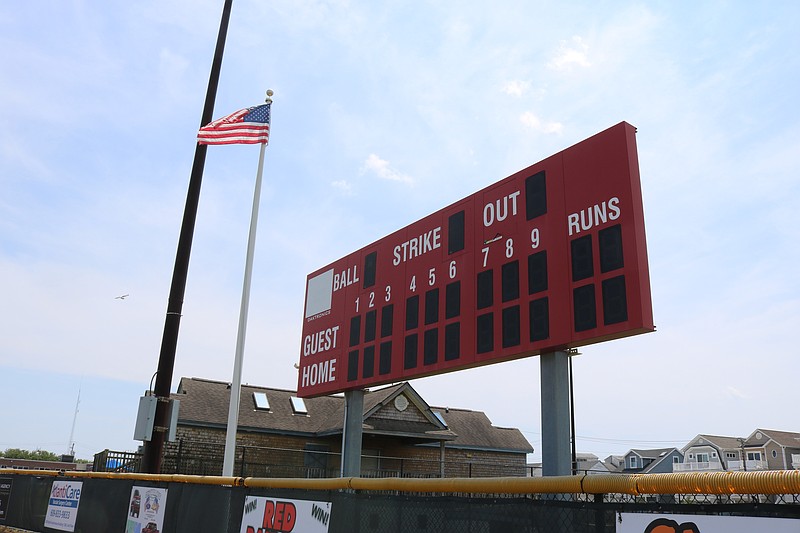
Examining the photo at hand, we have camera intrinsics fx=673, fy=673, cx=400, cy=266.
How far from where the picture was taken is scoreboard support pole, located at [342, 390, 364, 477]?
51.4 ft

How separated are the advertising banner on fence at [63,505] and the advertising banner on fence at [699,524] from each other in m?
9.96

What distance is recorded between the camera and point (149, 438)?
11930 millimetres

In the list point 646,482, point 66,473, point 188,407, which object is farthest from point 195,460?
point 646,482

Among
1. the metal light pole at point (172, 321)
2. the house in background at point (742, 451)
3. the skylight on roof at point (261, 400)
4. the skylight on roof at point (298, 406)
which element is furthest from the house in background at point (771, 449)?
the metal light pole at point (172, 321)

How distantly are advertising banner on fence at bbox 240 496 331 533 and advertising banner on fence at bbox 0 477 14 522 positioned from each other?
943 centimetres

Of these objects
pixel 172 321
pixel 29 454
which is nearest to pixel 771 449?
pixel 172 321

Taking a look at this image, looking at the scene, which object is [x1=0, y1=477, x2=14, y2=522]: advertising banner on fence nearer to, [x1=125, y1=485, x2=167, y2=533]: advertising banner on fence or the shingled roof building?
[x1=125, y1=485, x2=167, y2=533]: advertising banner on fence

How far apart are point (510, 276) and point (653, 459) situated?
223 feet

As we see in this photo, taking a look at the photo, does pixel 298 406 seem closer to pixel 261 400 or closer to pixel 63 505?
pixel 261 400

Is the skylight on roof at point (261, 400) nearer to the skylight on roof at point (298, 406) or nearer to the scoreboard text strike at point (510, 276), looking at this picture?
the skylight on roof at point (298, 406)

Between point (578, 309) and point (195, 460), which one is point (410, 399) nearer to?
point (195, 460)

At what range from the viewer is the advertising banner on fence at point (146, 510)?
27.5 feet

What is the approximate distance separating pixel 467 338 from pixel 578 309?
2.44 metres

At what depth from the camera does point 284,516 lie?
20.5ft
